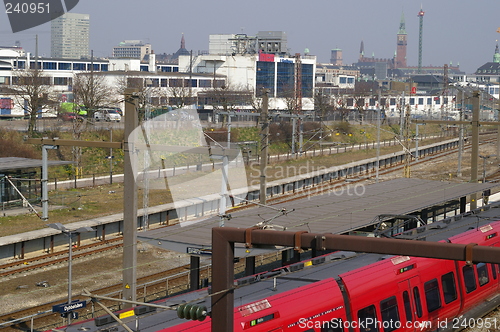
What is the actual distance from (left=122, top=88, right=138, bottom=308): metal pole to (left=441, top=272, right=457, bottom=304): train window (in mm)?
6242

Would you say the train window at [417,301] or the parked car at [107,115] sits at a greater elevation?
the parked car at [107,115]

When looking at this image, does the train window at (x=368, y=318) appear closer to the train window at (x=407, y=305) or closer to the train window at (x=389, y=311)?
the train window at (x=389, y=311)

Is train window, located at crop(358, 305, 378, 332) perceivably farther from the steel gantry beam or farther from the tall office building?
the tall office building

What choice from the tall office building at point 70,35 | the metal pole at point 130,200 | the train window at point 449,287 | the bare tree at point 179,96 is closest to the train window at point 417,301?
the train window at point 449,287

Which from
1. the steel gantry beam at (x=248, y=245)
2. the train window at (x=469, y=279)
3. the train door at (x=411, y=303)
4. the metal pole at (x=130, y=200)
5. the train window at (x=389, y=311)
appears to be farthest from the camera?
the train window at (x=469, y=279)

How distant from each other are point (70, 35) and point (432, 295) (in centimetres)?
17928

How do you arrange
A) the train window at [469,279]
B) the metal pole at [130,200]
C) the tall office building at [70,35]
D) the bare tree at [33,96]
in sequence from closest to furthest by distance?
the metal pole at [130,200], the train window at [469,279], the bare tree at [33,96], the tall office building at [70,35]

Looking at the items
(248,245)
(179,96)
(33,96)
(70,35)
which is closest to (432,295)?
(248,245)

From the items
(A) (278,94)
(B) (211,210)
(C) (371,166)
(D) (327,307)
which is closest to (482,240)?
(D) (327,307)

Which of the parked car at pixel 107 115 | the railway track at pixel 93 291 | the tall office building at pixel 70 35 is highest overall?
the tall office building at pixel 70 35

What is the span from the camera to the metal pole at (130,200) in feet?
42.8

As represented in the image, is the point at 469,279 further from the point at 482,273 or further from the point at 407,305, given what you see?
the point at 407,305

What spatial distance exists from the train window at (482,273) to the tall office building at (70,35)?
166 metres

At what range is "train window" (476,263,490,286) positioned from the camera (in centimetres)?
1390
